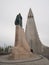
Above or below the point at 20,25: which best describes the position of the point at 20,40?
below

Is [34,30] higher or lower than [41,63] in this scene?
higher

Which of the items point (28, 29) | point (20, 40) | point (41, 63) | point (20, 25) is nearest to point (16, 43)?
point (20, 40)

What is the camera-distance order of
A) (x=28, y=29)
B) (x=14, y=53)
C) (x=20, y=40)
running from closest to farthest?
(x=14, y=53) → (x=20, y=40) → (x=28, y=29)

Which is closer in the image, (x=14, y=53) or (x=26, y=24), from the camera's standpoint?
(x=14, y=53)

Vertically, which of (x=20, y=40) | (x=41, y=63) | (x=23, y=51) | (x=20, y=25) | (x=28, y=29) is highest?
(x=28, y=29)

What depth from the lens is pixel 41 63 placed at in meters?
9.91

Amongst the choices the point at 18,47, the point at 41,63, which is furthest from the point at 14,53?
the point at 41,63

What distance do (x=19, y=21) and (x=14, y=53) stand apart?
7.86ft

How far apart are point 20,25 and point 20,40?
1092 mm

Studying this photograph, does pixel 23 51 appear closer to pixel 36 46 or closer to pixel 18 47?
pixel 18 47

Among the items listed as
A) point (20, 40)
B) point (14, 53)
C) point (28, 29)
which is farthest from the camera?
point (28, 29)

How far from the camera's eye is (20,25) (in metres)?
11.6

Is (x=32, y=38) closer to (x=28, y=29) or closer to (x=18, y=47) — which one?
(x=28, y=29)

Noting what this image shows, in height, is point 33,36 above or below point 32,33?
below
